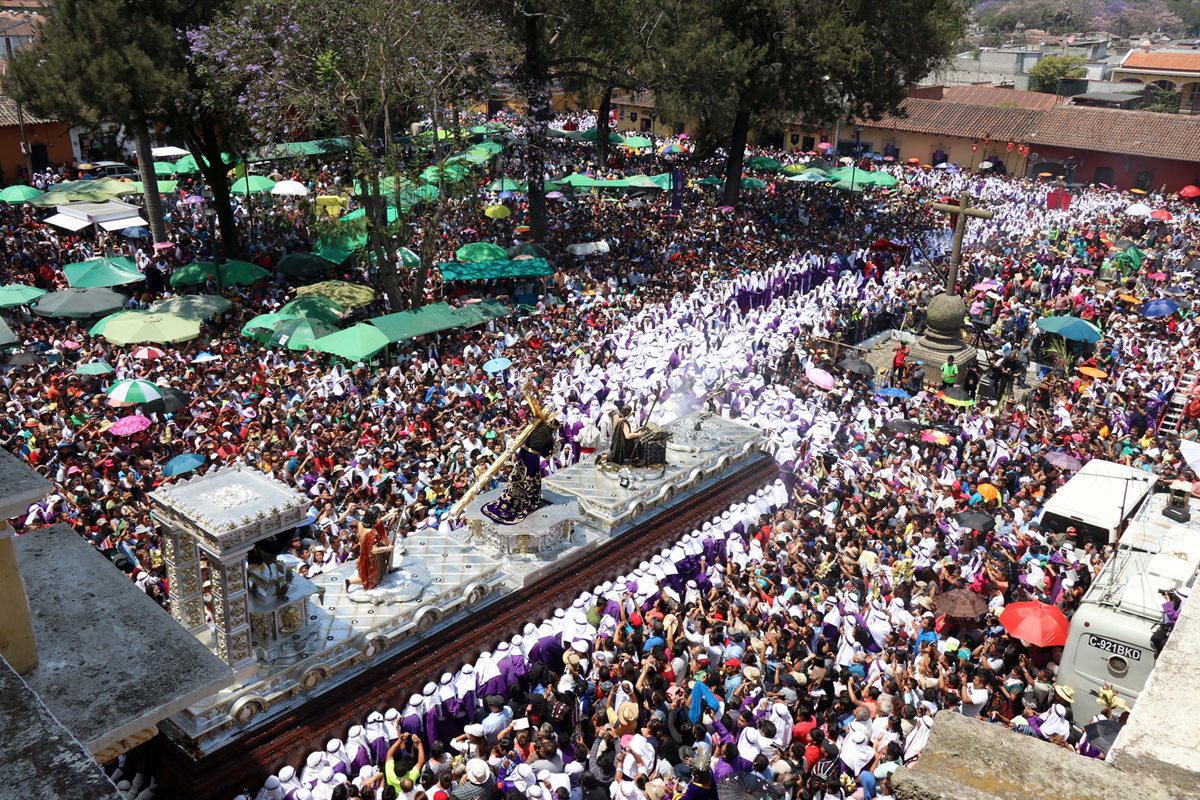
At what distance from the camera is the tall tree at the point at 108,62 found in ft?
70.4

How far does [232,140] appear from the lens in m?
24.8

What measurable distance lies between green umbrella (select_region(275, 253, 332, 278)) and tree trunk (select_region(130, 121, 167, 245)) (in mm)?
4443

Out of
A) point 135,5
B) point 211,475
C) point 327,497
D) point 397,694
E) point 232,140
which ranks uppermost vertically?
point 135,5

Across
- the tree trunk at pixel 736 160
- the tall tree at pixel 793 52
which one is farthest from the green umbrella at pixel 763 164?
the tall tree at pixel 793 52

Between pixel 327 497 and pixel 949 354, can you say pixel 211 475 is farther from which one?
pixel 949 354

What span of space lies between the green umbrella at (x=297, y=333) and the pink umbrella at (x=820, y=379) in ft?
32.0

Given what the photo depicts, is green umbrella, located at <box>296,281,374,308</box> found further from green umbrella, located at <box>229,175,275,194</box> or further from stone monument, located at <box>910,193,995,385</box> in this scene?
stone monument, located at <box>910,193,995,385</box>

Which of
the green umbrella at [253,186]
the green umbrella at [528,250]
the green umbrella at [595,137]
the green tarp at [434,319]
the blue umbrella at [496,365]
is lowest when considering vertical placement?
the blue umbrella at [496,365]

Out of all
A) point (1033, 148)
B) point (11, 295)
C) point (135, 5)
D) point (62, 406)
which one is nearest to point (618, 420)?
point (62, 406)

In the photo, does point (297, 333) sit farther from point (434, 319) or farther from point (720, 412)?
point (720, 412)

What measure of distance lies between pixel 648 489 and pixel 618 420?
1.18 metres

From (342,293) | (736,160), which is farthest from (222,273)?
(736,160)

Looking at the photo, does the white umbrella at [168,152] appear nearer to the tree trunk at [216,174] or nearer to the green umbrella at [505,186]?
the tree trunk at [216,174]

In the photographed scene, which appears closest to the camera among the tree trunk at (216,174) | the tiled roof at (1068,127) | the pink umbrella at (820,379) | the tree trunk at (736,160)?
the pink umbrella at (820,379)
